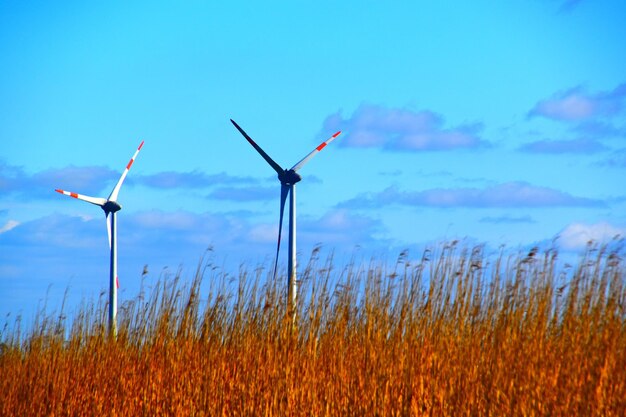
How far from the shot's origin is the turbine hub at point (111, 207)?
18969 millimetres

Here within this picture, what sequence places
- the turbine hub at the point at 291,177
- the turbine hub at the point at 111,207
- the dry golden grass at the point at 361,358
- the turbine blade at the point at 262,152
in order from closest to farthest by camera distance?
the dry golden grass at the point at 361,358 < the turbine hub at the point at 291,177 < the turbine blade at the point at 262,152 < the turbine hub at the point at 111,207

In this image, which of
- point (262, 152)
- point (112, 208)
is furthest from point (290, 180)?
point (112, 208)

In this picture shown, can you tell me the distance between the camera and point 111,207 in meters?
19.0

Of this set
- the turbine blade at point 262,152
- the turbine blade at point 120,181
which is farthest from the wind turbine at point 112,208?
the turbine blade at point 262,152

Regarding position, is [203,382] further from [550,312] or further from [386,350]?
[550,312]

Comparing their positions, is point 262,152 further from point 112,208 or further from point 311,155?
point 112,208

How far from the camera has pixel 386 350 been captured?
29.1 ft

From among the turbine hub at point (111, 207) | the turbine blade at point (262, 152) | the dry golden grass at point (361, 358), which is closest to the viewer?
the dry golden grass at point (361, 358)

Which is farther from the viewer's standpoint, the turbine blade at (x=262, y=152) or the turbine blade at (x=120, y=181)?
the turbine blade at (x=120, y=181)

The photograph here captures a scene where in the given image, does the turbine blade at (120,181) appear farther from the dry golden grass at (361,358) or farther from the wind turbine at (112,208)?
the dry golden grass at (361,358)

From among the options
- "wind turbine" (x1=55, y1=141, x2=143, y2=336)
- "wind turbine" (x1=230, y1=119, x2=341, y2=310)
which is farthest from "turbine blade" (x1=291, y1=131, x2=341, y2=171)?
"wind turbine" (x1=55, y1=141, x2=143, y2=336)

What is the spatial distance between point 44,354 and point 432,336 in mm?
6116

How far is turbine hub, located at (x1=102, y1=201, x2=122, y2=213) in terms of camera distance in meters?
19.0

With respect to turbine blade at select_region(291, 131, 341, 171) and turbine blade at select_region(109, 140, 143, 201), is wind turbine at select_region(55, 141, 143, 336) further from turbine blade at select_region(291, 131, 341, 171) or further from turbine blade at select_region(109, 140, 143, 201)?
turbine blade at select_region(291, 131, 341, 171)
